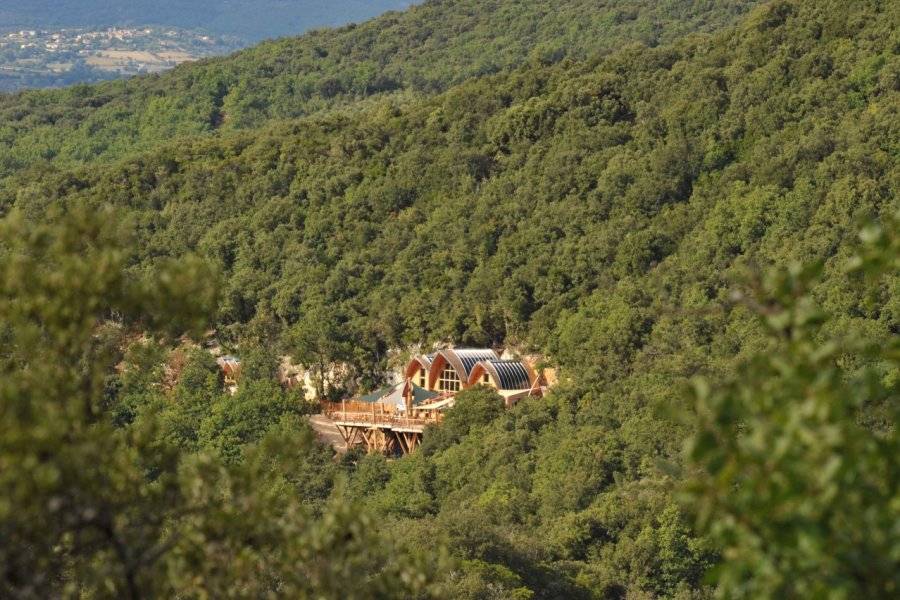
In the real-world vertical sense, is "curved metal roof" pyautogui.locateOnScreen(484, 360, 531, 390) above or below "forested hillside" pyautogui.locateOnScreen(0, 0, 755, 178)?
below

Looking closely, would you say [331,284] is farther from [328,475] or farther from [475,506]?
[475,506]

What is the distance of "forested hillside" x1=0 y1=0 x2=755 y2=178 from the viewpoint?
225ft

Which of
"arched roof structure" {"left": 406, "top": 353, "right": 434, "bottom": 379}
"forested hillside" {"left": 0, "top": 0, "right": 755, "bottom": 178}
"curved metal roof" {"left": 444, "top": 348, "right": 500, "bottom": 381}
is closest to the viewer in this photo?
"curved metal roof" {"left": 444, "top": 348, "right": 500, "bottom": 381}

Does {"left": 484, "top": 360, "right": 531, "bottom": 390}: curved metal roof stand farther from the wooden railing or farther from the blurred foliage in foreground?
the blurred foliage in foreground

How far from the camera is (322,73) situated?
7744 centimetres

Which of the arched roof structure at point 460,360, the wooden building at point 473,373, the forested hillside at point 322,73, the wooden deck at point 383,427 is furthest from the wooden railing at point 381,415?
the forested hillside at point 322,73

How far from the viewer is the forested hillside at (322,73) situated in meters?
68.5

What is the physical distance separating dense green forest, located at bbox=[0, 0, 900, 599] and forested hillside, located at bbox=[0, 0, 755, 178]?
0.91 metres

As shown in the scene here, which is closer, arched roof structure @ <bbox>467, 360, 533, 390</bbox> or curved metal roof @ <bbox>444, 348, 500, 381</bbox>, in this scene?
arched roof structure @ <bbox>467, 360, 533, 390</bbox>

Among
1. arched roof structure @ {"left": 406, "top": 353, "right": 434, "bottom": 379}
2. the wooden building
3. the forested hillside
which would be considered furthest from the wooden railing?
the forested hillside

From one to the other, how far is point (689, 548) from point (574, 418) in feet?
24.6

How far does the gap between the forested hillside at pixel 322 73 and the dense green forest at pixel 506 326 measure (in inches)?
35.8

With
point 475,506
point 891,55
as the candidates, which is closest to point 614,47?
point 891,55

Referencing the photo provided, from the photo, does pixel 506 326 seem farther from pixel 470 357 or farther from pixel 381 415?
pixel 381 415
